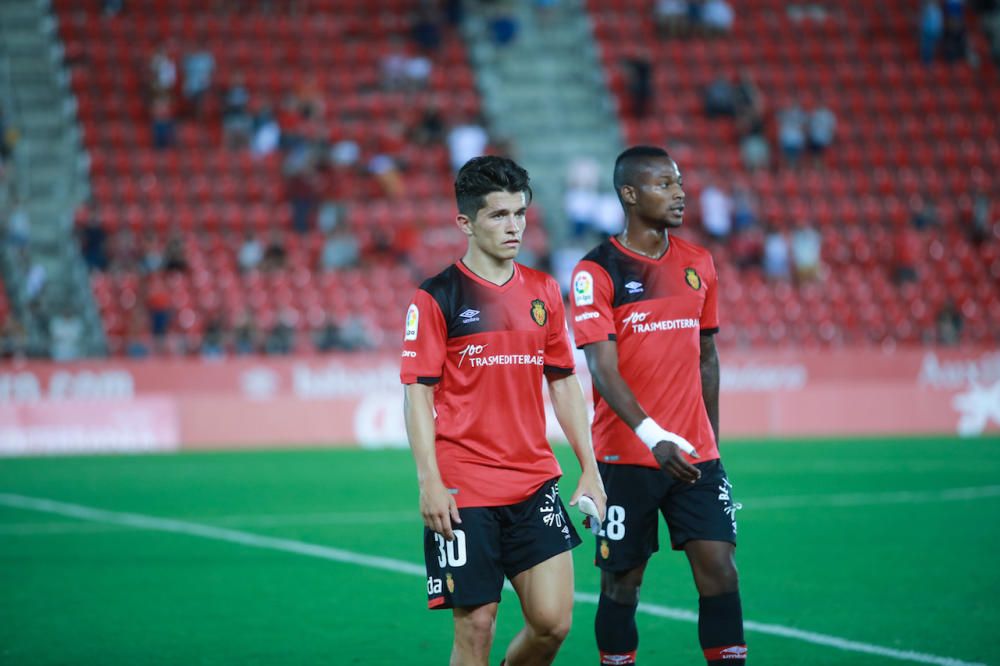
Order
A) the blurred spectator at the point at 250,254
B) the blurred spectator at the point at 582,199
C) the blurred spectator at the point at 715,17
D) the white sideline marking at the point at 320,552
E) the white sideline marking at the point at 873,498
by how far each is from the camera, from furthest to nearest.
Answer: the blurred spectator at the point at 715,17 → the blurred spectator at the point at 582,199 → the blurred spectator at the point at 250,254 → the white sideline marking at the point at 873,498 → the white sideline marking at the point at 320,552

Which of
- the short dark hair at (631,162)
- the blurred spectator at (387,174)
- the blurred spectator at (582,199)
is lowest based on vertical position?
the short dark hair at (631,162)

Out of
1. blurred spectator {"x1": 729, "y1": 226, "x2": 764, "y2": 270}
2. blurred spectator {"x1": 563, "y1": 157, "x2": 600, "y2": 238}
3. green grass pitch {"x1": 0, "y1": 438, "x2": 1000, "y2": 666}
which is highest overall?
blurred spectator {"x1": 563, "y1": 157, "x2": 600, "y2": 238}

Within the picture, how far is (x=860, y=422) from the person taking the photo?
2333 centimetres

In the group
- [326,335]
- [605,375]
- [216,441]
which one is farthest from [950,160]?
[605,375]

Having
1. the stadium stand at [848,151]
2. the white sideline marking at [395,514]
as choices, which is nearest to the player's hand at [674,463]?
the white sideline marking at [395,514]

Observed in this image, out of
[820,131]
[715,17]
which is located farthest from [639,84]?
[820,131]

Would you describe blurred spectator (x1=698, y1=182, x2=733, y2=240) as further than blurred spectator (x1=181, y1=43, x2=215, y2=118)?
No

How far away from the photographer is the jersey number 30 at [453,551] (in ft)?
17.2

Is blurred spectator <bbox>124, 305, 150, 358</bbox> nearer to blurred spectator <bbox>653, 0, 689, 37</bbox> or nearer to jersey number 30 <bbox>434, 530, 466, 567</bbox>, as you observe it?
blurred spectator <bbox>653, 0, 689, 37</bbox>

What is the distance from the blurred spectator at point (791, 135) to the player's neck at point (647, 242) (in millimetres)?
23906

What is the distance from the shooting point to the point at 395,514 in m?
13.5

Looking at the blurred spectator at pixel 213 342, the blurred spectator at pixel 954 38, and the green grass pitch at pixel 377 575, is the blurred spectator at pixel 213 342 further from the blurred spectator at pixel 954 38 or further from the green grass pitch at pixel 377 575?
the blurred spectator at pixel 954 38

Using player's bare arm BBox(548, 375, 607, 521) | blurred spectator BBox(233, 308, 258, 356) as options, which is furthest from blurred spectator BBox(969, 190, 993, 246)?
player's bare arm BBox(548, 375, 607, 521)

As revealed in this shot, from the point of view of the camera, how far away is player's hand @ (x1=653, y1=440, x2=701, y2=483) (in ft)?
18.6
